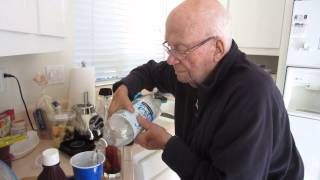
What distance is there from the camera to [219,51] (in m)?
0.70

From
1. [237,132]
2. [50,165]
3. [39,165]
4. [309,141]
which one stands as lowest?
[309,141]

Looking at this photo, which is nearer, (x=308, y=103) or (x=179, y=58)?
(x=179, y=58)

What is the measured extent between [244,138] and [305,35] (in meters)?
1.48

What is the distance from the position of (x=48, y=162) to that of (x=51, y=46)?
50cm

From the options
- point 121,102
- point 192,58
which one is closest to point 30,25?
point 121,102

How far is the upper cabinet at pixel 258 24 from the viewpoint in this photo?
2.02m

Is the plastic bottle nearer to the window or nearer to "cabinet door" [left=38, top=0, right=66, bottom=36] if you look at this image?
"cabinet door" [left=38, top=0, right=66, bottom=36]

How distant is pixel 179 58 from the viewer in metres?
0.73

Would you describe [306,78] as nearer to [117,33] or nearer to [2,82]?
[117,33]

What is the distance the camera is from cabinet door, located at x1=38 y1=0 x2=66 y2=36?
0.78m

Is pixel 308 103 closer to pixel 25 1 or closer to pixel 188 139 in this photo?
pixel 188 139

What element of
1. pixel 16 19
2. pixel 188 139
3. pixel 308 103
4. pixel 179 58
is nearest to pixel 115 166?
pixel 188 139

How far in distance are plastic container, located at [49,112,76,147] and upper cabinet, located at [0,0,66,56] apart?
0.35 metres

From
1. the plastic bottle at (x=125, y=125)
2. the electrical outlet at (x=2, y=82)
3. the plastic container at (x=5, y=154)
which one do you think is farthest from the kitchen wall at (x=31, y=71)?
the plastic bottle at (x=125, y=125)
